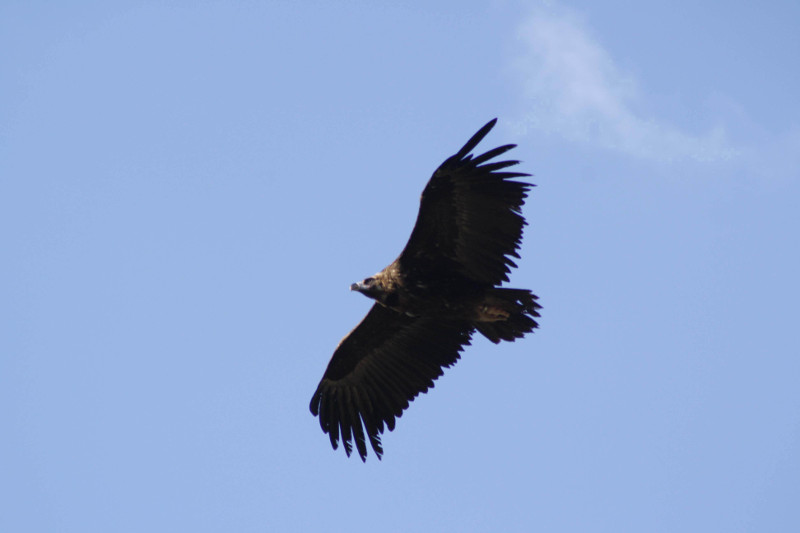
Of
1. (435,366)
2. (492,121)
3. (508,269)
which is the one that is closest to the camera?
(492,121)

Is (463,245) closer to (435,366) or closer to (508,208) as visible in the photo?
(508,208)

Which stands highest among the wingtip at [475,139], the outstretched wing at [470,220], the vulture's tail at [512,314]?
the wingtip at [475,139]

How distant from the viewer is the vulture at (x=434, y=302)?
45.1 ft

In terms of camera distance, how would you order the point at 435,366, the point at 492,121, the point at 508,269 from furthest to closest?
the point at 435,366, the point at 508,269, the point at 492,121

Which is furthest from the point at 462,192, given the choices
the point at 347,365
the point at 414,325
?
the point at 347,365

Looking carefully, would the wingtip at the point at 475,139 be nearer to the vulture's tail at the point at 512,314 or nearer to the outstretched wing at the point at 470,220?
the outstretched wing at the point at 470,220

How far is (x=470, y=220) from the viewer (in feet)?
45.8

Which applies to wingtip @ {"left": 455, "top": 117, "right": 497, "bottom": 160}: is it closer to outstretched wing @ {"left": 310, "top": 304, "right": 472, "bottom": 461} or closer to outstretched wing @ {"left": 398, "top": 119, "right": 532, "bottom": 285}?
outstretched wing @ {"left": 398, "top": 119, "right": 532, "bottom": 285}

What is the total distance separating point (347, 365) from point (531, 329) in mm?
3174

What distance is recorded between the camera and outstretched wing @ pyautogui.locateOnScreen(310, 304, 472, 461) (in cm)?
1559

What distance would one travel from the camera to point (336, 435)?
15.9m

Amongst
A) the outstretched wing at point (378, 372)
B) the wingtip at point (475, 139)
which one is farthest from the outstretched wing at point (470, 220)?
the outstretched wing at point (378, 372)

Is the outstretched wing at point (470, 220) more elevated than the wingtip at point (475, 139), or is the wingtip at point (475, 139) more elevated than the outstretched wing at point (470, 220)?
the wingtip at point (475, 139)

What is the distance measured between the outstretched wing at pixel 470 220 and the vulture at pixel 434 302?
0.01 metres
